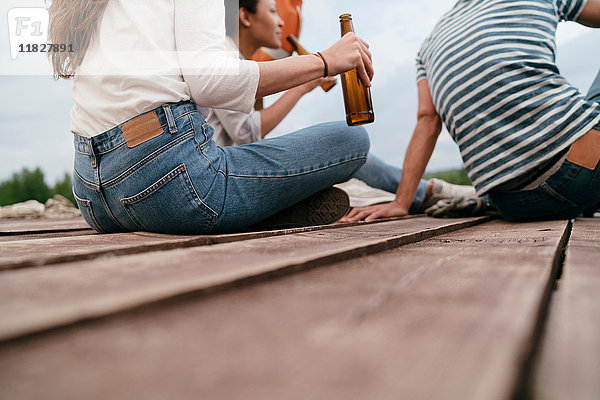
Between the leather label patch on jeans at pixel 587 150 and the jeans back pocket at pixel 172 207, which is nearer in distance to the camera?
the jeans back pocket at pixel 172 207

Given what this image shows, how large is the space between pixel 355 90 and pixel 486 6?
18.0 inches

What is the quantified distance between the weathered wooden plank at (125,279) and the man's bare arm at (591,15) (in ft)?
4.13

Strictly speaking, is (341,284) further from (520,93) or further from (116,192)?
(520,93)

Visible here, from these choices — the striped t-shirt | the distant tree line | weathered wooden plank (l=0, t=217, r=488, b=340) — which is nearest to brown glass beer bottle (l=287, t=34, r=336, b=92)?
the striped t-shirt

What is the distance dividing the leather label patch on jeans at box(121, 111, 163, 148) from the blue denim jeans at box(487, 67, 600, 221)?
1.00m

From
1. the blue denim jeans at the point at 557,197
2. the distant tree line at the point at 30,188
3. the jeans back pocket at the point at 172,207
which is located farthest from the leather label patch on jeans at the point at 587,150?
the distant tree line at the point at 30,188

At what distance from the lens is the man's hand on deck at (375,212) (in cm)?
140

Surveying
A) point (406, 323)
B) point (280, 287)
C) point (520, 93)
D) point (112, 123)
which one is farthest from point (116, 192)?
point (520, 93)

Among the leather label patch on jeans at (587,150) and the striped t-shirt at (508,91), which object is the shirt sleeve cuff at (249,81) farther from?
the leather label patch on jeans at (587,150)

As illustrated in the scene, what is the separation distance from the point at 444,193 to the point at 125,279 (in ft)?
6.35

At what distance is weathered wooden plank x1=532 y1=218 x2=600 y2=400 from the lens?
8.1 inches

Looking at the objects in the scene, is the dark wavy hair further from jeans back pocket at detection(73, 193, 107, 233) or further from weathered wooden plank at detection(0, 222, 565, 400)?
weathered wooden plank at detection(0, 222, 565, 400)

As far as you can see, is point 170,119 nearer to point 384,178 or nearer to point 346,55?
point 346,55

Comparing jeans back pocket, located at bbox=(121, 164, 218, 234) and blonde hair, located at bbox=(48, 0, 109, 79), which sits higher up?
blonde hair, located at bbox=(48, 0, 109, 79)
